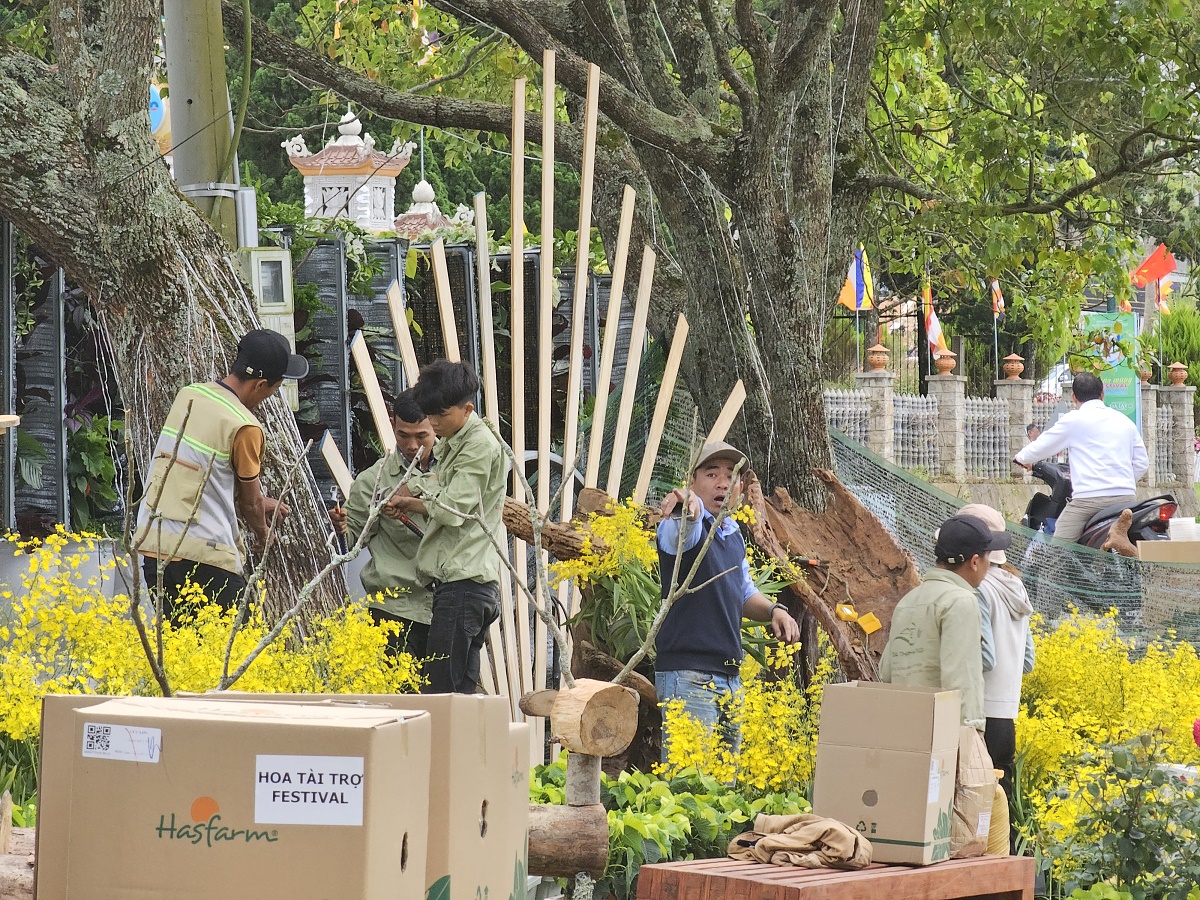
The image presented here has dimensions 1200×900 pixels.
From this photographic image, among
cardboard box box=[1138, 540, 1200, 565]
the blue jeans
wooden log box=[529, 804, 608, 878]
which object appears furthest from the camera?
cardboard box box=[1138, 540, 1200, 565]

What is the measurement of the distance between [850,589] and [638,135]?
2386 mm

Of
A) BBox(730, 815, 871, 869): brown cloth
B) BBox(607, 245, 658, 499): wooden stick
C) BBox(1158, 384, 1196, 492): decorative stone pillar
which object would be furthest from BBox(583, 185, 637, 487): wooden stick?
BBox(1158, 384, 1196, 492): decorative stone pillar

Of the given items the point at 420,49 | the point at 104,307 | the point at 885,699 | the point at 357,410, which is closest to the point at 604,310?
the point at 357,410

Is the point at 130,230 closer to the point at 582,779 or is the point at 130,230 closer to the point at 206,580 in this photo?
the point at 206,580

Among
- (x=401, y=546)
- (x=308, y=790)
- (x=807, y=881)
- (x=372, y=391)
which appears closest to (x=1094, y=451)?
(x=372, y=391)

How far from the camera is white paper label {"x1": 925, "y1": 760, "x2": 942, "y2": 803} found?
Result: 397 cm

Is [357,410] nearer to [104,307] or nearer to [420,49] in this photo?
[104,307]

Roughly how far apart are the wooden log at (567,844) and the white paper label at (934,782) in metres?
0.97

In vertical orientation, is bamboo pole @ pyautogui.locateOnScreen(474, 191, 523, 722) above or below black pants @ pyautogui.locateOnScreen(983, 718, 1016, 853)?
above

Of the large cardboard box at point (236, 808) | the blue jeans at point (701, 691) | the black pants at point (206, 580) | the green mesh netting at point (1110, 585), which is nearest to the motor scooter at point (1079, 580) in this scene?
the green mesh netting at point (1110, 585)

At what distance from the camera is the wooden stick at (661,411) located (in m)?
6.25

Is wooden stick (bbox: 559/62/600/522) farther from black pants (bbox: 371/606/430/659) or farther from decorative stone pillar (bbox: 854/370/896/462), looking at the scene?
decorative stone pillar (bbox: 854/370/896/462)

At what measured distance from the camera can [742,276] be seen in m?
7.02

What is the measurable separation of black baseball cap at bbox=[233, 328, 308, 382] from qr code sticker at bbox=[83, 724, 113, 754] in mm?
2630
